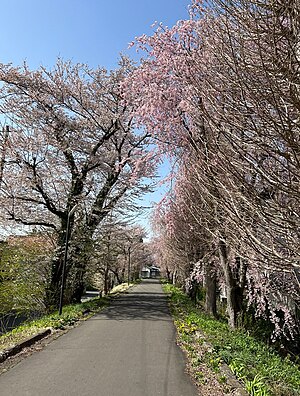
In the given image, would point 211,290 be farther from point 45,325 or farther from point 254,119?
point 254,119

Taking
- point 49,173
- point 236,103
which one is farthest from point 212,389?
point 49,173

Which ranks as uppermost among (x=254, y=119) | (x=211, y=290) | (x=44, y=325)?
(x=254, y=119)

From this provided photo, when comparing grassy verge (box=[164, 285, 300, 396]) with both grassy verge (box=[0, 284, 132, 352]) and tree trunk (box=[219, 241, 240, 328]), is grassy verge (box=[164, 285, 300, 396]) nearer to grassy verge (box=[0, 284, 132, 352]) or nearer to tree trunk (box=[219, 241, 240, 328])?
tree trunk (box=[219, 241, 240, 328])

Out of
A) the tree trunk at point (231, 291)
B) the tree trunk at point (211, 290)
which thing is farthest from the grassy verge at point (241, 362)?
the tree trunk at point (211, 290)

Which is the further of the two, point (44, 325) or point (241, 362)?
point (44, 325)

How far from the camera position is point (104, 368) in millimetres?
5613

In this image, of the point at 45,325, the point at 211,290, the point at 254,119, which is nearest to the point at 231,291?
the point at 211,290

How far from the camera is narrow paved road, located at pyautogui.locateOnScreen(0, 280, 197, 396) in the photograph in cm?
461

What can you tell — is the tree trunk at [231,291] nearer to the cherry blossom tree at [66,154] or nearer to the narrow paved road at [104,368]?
the narrow paved road at [104,368]

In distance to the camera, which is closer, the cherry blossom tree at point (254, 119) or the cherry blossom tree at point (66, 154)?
the cherry blossom tree at point (254, 119)

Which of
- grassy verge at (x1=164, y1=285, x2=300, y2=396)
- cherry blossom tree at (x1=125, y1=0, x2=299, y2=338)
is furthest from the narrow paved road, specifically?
cherry blossom tree at (x1=125, y1=0, x2=299, y2=338)

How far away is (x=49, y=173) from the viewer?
53.5 feet

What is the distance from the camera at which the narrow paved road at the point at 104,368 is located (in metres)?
4.61

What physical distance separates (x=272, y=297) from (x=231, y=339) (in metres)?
2.76
